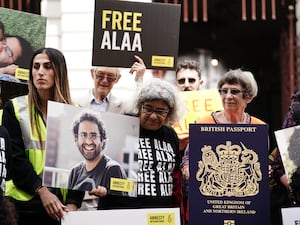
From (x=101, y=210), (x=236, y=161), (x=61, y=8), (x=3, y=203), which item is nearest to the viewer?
(x=3, y=203)

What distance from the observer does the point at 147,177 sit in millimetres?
3598

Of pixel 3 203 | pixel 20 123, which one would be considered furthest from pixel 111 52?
pixel 3 203

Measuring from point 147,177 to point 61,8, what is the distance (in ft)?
20.5

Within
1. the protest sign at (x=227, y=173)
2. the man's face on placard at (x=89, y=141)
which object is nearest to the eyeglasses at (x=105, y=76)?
the man's face on placard at (x=89, y=141)

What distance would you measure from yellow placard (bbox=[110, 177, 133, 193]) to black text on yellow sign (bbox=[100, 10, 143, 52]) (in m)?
0.83

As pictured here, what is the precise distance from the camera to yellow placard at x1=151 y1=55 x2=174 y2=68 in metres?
3.88

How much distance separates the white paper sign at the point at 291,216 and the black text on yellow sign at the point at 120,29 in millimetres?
1284

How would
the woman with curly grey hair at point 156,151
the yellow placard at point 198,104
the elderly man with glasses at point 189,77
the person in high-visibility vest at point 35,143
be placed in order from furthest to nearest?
the elderly man with glasses at point 189,77 → the yellow placard at point 198,104 → the woman with curly grey hair at point 156,151 → the person in high-visibility vest at point 35,143

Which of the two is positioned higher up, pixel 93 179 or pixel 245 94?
pixel 245 94

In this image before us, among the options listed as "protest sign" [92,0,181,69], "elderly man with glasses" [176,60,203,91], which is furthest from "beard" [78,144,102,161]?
"elderly man with glasses" [176,60,203,91]

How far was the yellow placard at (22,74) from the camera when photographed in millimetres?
3858

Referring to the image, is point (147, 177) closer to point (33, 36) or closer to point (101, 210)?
point (101, 210)

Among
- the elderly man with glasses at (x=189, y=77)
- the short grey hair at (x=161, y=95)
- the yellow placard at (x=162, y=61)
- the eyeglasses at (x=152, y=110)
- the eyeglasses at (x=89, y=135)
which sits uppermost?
the elderly man with glasses at (x=189, y=77)

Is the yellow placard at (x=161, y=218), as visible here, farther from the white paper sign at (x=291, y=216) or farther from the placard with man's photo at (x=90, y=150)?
the white paper sign at (x=291, y=216)
